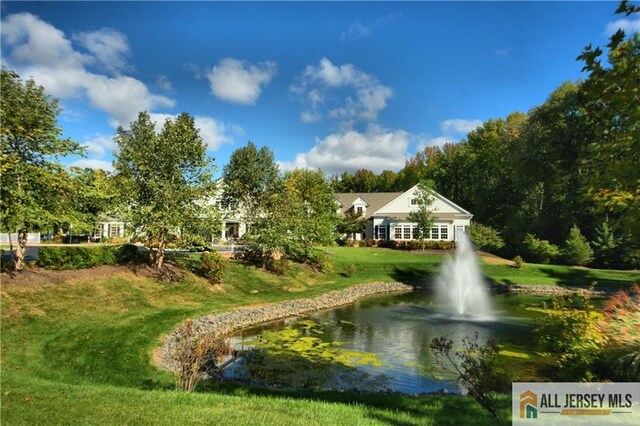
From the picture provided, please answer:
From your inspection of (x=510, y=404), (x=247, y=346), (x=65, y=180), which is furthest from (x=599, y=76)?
(x=65, y=180)

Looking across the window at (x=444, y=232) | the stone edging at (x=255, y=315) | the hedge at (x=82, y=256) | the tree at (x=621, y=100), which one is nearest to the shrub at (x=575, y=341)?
the tree at (x=621, y=100)

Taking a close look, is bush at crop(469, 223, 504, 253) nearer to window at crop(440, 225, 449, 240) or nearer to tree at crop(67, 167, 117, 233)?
window at crop(440, 225, 449, 240)

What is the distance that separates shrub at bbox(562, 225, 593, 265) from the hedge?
138 feet

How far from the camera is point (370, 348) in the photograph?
53.9 ft

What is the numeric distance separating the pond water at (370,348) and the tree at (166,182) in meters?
8.20

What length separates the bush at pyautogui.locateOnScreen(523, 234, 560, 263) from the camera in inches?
1787

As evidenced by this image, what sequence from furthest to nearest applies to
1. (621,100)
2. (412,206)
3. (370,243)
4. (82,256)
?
(412,206) → (370,243) → (82,256) → (621,100)

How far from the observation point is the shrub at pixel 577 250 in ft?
142

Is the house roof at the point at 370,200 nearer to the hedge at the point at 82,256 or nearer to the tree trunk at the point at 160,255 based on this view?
the tree trunk at the point at 160,255

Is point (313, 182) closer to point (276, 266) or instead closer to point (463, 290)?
point (276, 266)

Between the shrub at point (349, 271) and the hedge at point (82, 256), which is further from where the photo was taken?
the shrub at point (349, 271)

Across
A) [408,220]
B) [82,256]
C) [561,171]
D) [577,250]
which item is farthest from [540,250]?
[82,256]

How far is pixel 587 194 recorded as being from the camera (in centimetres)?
582

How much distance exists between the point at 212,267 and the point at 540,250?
37.3 m
